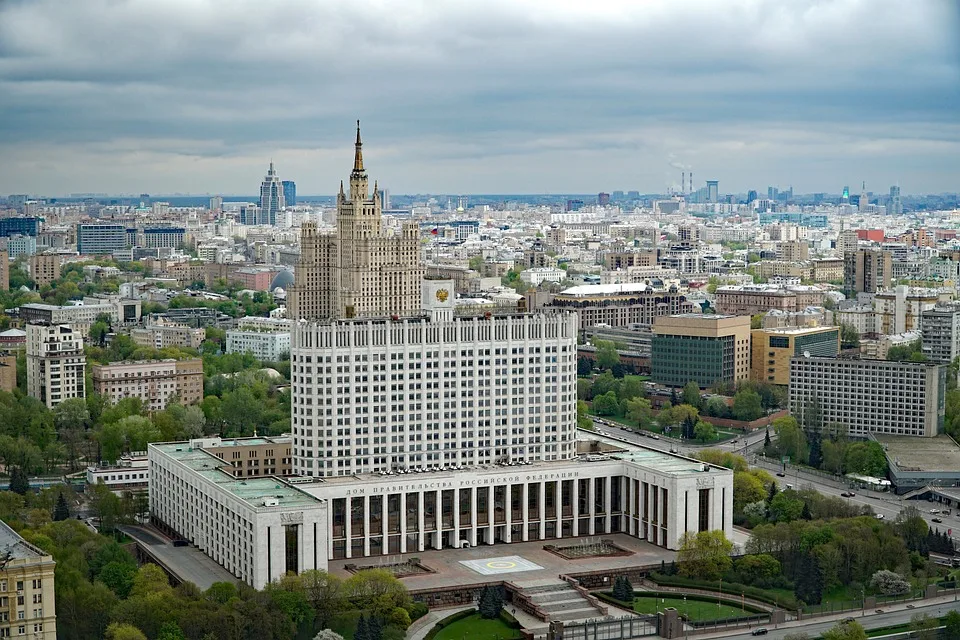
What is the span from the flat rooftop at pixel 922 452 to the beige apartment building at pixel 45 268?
89847 mm

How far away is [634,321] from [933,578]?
65811 mm

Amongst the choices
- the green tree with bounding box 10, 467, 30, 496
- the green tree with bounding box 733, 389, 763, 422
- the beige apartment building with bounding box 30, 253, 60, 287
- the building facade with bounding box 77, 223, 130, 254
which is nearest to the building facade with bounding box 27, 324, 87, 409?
the green tree with bounding box 10, 467, 30, 496

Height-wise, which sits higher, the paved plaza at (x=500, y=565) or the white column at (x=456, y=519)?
the white column at (x=456, y=519)

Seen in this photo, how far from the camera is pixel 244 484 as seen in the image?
5109cm

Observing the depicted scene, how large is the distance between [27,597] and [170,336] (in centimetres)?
6341

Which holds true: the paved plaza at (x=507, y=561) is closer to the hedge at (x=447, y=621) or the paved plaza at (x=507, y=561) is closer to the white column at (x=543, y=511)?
the white column at (x=543, y=511)

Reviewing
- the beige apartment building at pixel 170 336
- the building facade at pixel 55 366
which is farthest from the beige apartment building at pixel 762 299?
the building facade at pixel 55 366

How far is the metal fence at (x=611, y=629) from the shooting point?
44.4 metres

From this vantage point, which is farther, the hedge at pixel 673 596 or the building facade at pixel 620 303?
the building facade at pixel 620 303

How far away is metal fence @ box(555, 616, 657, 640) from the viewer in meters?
44.4

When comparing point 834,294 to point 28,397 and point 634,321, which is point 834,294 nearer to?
point 634,321

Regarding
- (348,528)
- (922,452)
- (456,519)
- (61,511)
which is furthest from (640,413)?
(61,511)

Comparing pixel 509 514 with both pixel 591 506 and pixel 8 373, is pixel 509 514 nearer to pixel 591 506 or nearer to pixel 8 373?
pixel 591 506

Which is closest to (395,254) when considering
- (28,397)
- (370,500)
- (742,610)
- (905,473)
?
(28,397)
